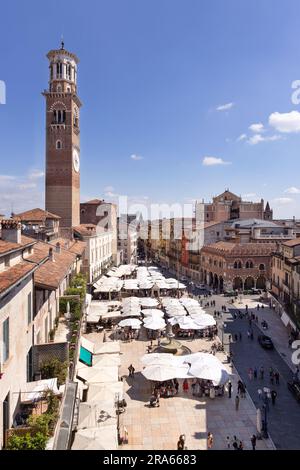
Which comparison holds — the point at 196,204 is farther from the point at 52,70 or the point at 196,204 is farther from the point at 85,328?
the point at 85,328

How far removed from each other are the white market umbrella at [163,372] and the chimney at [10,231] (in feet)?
40.5

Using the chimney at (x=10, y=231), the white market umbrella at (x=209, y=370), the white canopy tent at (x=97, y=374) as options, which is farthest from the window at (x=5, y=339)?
the white market umbrella at (x=209, y=370)

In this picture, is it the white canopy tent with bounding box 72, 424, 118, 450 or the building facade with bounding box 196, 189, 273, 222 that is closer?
the white canopy tent with bounding box 72, 424, 118, 450

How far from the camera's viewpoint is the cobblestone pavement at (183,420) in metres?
18.1

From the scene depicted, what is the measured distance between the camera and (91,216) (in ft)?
253

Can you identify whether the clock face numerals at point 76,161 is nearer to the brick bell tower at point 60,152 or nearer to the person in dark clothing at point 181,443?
the brick bell tower at point 60,152

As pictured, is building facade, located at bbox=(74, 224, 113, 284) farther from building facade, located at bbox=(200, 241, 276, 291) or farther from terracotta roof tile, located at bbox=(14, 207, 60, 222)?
building facade, located at bbox=(200, 241, 276, 291)

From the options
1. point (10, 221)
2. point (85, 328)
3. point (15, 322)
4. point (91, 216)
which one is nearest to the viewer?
point (15, 322)

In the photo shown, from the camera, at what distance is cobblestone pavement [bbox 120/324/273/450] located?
1809cm

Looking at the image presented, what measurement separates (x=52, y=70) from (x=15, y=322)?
59.2 meters

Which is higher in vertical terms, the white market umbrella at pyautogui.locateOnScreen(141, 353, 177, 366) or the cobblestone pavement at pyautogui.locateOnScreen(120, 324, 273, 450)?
the white market umbrella at pyautogui.locateOnScreen(141, 353, 177, 366)

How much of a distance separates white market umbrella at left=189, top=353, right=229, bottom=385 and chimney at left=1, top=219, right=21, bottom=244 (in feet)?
46.5

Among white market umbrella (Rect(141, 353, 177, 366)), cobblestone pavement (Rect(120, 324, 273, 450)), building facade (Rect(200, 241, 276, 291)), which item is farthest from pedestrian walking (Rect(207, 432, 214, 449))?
building facade (Rect(200, 241, 276, 291))

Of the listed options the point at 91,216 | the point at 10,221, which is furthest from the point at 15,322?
the point at 91,216
